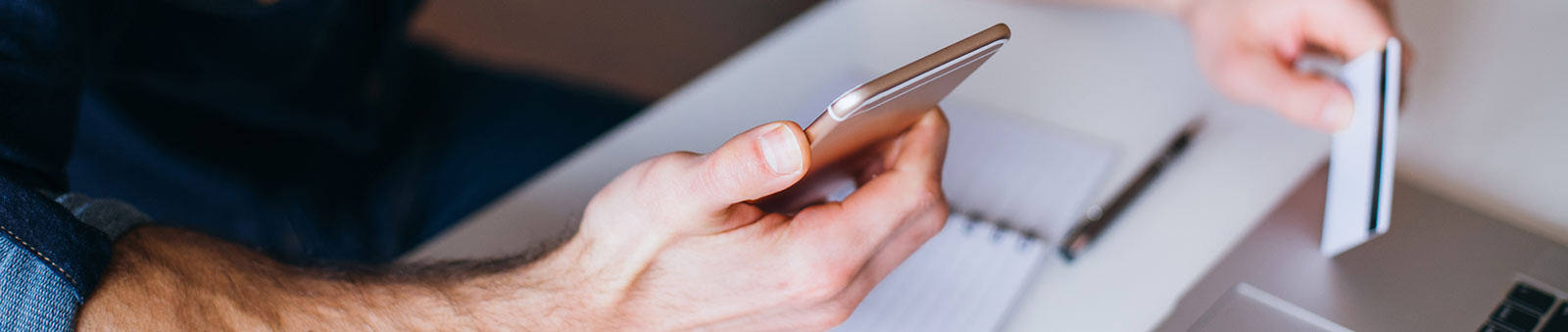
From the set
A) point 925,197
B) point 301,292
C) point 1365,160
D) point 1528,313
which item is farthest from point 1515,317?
point 301,292

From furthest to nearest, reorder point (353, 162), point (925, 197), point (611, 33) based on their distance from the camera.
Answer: point (611, 33) → point (353, 162) → point (925, 197)

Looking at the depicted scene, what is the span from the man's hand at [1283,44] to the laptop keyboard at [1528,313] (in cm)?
13

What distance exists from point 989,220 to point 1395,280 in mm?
237

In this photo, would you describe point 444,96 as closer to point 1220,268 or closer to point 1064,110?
point 1064,110

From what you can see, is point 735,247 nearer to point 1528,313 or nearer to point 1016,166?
point 1016,166

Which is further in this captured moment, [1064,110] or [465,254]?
[1064,110]

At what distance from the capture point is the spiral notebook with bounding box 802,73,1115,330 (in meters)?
0.56

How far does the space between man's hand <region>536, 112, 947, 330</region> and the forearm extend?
0.03 meters

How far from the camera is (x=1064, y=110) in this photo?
29.1 inches

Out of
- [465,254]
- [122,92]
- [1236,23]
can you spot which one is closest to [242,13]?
[122,92]

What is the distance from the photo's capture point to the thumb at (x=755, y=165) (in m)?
0.37

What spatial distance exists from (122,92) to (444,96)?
0.27 meters

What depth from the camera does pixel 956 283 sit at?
1.90ft

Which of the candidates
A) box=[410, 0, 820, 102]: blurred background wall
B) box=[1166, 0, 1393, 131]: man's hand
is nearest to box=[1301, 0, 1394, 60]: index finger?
box=[1166, 0, 1393, 131]: man's hand
